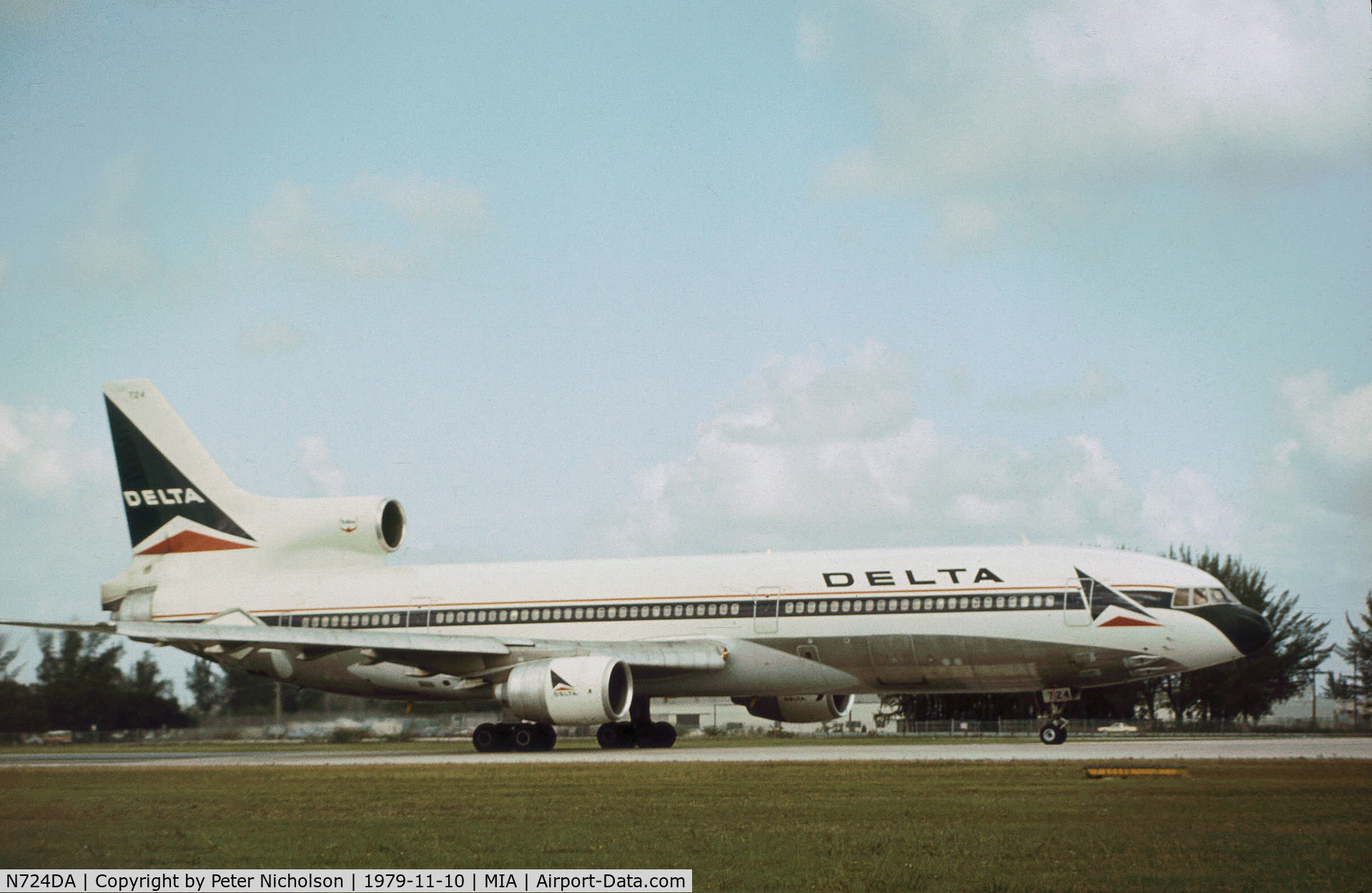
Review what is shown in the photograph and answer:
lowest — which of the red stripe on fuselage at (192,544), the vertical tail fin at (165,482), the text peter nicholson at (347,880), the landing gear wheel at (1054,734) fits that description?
the landing gear wheel at (1054,734)

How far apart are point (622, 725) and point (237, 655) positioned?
9.69 metres

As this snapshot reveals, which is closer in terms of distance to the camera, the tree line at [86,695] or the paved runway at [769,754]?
the paved runway at [769,754]

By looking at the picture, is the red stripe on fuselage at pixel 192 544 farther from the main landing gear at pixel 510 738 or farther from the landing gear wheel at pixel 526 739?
the landing gear wheel at pixel 526 739

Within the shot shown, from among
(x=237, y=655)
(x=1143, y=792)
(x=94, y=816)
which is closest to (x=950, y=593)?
(x=1143, y=792)

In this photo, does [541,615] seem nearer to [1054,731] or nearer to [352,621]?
[352,621]

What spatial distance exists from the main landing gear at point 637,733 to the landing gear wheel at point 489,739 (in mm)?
2539

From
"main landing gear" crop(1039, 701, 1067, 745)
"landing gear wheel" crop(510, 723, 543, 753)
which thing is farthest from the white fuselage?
"landing gear wheel" crop(510, 723, 543, 753)

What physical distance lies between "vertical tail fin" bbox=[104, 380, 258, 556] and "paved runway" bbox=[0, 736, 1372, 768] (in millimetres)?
5641

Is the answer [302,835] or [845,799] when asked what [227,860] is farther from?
[845,799]

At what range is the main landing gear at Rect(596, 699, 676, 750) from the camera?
32094 mm

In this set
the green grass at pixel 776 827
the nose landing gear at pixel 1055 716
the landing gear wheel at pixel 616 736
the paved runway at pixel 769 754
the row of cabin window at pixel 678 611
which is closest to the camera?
the green grass at pixel 776 827

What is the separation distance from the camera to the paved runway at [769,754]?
77.1 feet

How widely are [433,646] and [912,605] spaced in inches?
408

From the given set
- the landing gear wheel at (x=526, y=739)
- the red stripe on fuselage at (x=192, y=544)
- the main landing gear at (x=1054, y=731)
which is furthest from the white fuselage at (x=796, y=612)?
the landing gear wheel at (x=526, y=739)
